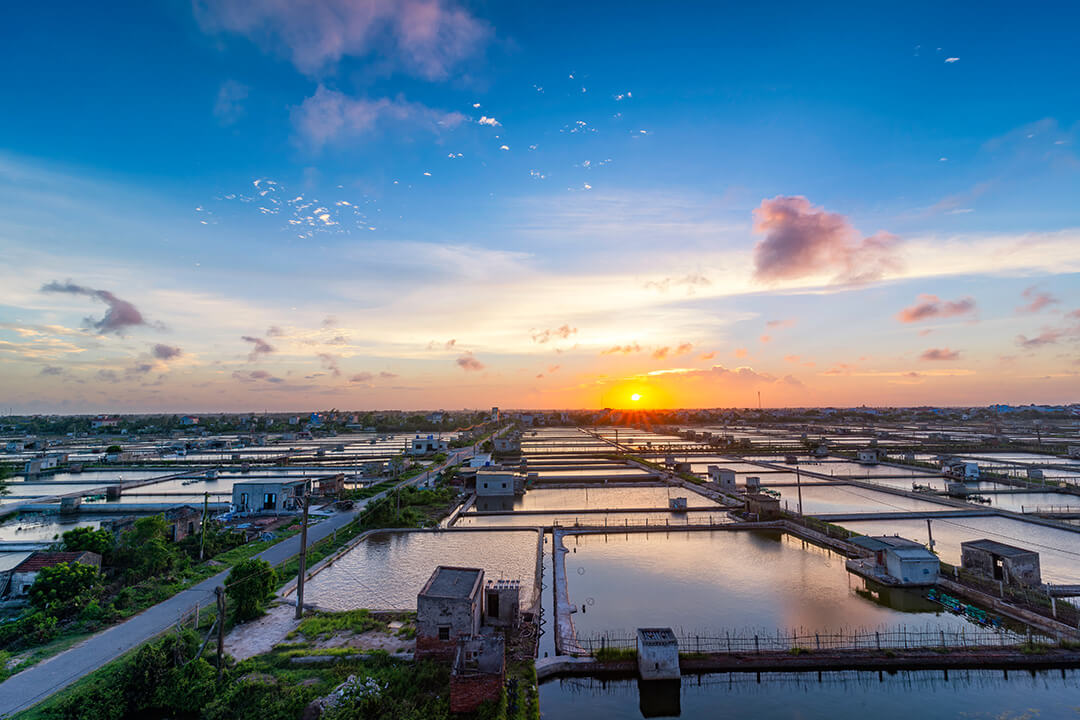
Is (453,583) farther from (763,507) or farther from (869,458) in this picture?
(869,458)

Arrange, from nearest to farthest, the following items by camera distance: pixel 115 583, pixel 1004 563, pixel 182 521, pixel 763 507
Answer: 1. pixel 115 583
2. pixel 1004 563
3. pixel 182 521
4. pixel 763 507

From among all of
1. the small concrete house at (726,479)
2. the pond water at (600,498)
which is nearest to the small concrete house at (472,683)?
the pond water at (600,498)

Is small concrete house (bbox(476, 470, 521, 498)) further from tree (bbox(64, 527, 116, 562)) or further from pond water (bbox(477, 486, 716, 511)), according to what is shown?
tree (bbox(64, 527, 116, 562))

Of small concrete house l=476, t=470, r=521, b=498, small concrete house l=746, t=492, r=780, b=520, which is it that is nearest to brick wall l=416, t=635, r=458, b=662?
small concrete house l=746, t=492, r=780, b=520

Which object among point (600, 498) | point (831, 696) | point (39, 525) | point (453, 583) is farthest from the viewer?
point (600, 498)

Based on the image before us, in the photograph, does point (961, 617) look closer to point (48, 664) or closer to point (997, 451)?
point (48, 664)

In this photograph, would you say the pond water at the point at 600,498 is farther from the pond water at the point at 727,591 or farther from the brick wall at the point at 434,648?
the brick wall at the point at 434,648

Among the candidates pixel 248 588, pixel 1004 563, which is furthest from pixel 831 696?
pixel 248 588
